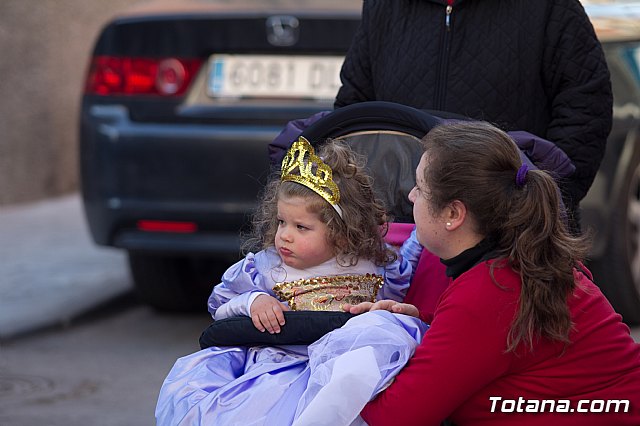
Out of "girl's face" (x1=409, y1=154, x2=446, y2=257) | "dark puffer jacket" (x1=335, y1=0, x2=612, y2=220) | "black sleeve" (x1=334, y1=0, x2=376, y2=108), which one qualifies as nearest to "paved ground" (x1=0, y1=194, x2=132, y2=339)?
"black sleeve" (x1=334, y1=0, x2=376, y2=108)

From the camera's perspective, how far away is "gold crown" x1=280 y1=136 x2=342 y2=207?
3047 millimetres

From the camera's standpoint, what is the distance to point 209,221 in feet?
18.4

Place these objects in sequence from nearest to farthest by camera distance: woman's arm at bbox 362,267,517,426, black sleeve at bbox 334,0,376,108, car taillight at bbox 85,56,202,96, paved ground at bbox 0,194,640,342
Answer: woman's arm at bbox 362,267,517,426
black sleeve at bbox 334,0,376,108
car taillight at bbox 85,56,202,96
paved ground at bbox 0,194,640,342

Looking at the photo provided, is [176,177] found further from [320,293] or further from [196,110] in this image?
[320,293]

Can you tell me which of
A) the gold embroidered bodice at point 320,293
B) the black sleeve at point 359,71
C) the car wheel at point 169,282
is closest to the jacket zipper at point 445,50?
the black sleeve at point 359,71

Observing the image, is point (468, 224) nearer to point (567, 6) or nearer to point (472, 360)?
point (472, 360)

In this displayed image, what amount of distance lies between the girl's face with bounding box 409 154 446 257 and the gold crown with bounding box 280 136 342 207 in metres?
0.34

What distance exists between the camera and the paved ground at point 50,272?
6496 millimetres

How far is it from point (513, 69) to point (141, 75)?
2.51 metres

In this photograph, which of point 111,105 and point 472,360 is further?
point 111,105

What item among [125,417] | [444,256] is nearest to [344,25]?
[125,417]

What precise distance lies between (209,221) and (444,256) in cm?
296

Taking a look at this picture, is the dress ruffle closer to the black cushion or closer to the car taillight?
the black cushion

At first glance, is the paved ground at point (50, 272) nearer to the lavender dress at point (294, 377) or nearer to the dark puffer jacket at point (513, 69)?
the dark puffer jacket at point (513, 69)
